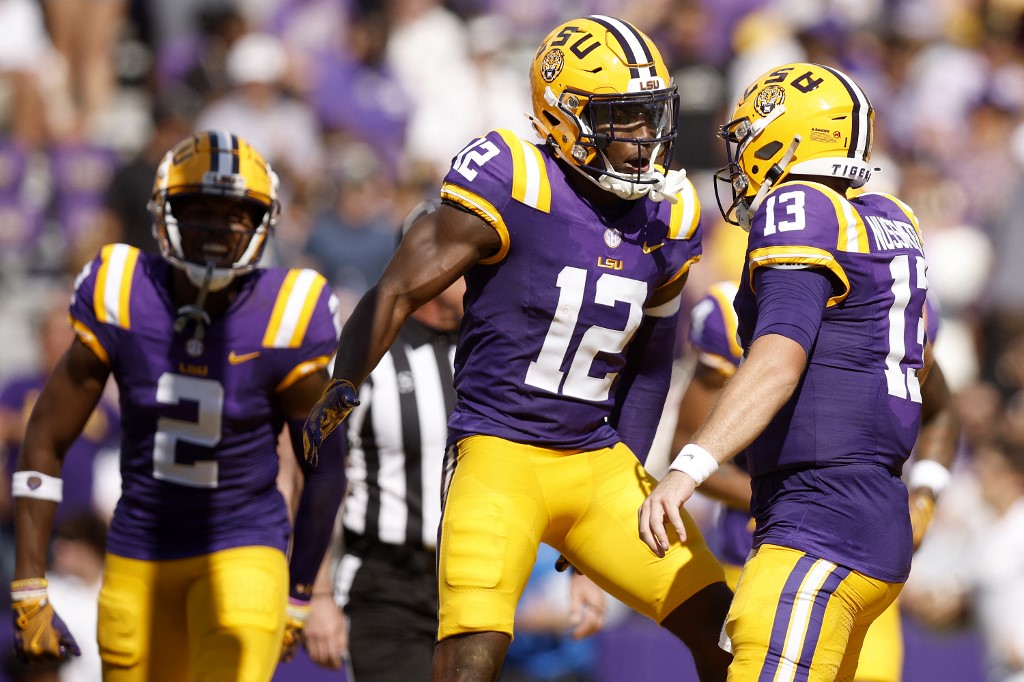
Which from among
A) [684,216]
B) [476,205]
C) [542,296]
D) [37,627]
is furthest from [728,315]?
[37,627]

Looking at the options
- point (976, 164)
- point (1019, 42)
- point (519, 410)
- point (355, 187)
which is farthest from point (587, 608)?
point (1019, 42)

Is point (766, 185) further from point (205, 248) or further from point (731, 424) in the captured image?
point (205, 248)

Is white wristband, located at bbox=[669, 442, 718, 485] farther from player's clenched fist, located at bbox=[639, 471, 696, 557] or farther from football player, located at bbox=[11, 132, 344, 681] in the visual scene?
football player, located at bbox=[11, 132, 344, 681]

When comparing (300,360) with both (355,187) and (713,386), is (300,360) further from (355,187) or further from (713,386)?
(355,187)

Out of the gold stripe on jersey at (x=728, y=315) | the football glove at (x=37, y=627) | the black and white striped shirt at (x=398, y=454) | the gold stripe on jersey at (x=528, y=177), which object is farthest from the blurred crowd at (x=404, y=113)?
the gold stripe on jersey at (x=528, y=177)

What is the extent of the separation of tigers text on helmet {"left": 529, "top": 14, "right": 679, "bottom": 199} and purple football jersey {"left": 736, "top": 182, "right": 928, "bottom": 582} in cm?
50

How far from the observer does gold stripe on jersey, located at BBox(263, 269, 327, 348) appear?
4.71 metres

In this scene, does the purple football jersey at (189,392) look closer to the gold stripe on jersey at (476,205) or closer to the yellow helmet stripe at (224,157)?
the yellow helmet stripe at (224,157)

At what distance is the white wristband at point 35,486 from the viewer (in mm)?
4711

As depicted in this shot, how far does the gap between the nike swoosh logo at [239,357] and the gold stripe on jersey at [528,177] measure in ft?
3.57

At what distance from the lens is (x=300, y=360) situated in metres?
4.71

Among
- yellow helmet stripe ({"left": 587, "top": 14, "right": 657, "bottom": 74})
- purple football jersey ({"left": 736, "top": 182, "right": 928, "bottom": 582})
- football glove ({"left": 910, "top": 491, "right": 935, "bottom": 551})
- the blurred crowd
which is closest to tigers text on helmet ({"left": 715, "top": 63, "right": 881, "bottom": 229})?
purple football jersey ({"left": 736, "top": 182, "right": 928, "bottom": 582})

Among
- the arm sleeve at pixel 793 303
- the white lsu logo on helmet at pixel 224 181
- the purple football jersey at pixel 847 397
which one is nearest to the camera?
the arm sleeve at pixel 793 303

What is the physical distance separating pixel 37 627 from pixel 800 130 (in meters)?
2.65
